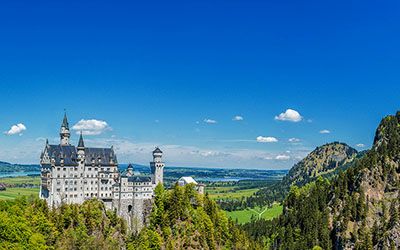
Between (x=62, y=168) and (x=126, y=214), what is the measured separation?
2549cm

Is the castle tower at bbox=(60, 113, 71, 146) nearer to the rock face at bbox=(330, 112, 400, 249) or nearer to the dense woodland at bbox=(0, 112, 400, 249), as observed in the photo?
the dense woodland at bbox=(0, 112, 400, 249)

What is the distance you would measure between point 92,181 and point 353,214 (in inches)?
3964

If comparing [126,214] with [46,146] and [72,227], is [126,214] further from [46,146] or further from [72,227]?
[46,146]

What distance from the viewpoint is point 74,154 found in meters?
143

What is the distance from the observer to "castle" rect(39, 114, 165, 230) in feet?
452

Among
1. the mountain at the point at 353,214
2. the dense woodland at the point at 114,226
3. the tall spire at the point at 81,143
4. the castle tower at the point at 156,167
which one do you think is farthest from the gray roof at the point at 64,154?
the mountain at the point at 353,214

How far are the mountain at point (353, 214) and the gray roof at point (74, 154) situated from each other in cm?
7522

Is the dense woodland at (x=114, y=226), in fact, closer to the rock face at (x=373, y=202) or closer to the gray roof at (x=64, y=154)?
the gray roof at (x=64, y=154)

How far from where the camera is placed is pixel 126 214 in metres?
146

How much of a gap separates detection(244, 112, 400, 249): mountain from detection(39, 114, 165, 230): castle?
5967cm

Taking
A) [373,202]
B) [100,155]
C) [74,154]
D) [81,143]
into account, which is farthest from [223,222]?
[373,202]

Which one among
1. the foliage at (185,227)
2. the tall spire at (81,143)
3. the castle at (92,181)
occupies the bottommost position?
the foliage at (185,227)

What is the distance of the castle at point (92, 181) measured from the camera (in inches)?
5428

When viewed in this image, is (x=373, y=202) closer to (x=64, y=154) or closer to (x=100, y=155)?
(x=100, y=155)
